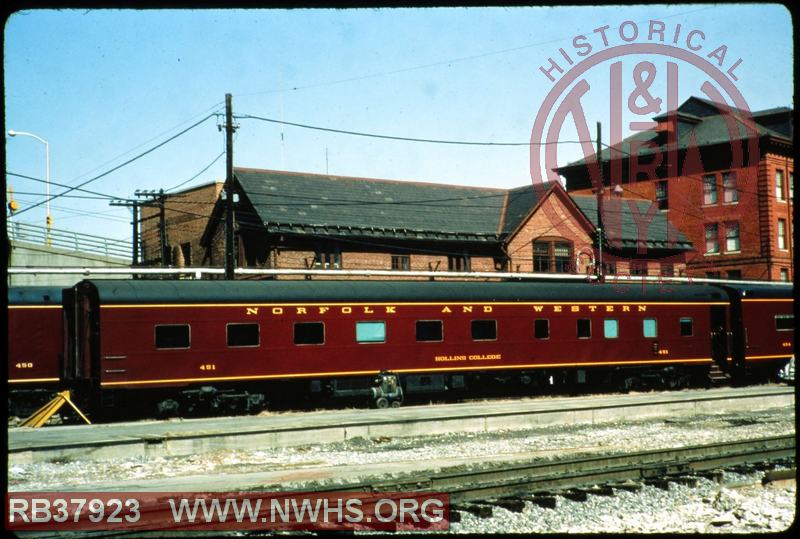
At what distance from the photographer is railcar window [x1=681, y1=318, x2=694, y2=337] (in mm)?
29078

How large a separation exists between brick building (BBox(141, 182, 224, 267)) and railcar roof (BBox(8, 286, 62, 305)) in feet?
82.3

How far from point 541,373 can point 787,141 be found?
112 feet

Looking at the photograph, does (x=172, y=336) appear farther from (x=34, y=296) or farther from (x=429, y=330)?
(x=429, y=330)

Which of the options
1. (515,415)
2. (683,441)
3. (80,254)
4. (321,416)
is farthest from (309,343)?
(80,254)

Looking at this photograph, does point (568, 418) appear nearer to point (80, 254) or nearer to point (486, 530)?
point (486, 530)

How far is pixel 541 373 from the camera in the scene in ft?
87.8

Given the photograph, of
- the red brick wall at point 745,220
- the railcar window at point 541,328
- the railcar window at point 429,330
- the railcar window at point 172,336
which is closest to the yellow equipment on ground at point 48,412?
the railcar window at point 172,336

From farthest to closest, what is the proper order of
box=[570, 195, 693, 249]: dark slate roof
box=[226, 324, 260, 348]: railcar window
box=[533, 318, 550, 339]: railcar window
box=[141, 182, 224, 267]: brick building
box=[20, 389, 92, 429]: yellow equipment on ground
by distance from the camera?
box=[141, 182, 224, 267]: brick building, box=[570, 195, 693, 249]: dark slate roof, box=[533, 318, 550, 339]: railcar window, box=[226, 324, 260, 348]: railcar window, box=[20, 389, 92, 429]: yellow equipment on ground

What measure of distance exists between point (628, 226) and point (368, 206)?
18.0 metres

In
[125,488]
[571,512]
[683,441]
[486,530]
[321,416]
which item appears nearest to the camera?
[486,530]

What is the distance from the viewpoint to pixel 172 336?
70.1 feet

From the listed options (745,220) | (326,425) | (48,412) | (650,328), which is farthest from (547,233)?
(48,412)

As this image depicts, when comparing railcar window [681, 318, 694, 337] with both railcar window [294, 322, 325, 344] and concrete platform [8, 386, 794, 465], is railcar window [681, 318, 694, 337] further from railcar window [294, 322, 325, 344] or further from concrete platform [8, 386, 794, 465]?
railcar window [294, 322, 325, 344]

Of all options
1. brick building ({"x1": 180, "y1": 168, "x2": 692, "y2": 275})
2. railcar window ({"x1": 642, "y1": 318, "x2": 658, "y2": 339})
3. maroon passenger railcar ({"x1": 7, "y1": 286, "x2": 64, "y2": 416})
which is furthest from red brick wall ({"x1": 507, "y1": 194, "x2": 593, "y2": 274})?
maroon passenger railcar ({"x1": 7, "y1": 286, "x2": 64, "y2": 416})
